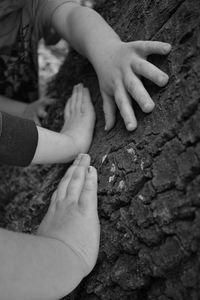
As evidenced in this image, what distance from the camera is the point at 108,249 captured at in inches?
39.8

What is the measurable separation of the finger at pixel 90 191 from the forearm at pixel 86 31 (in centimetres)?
45

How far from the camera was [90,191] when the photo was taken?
1.13 meters

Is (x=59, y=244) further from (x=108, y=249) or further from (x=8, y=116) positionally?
(x=8, y=116)

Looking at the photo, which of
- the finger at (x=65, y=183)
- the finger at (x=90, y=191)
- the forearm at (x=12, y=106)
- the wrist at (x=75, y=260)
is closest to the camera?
the wrist at (x=75, y=260)

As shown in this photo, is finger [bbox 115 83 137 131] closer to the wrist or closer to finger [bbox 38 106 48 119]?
the wrist

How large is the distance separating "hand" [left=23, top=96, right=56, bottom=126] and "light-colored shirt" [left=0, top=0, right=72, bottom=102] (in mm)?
111

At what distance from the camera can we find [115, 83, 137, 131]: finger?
1.11 metres

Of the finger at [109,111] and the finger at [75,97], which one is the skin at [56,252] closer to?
the finger at [109,111]

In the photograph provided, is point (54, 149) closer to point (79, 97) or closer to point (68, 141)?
point (68, 141)

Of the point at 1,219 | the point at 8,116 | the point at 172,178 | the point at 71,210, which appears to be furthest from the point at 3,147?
the point at 172,178

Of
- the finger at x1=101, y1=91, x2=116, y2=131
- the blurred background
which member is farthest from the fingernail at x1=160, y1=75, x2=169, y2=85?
the blurred background

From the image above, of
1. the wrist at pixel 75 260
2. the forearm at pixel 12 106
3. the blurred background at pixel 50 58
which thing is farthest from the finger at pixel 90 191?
the blurred background at pixel 50 58

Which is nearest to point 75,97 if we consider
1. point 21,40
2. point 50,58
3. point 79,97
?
point 79,97

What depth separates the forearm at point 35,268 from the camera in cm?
92
